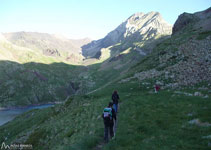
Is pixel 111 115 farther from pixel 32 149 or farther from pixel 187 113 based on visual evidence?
pixel 32 149

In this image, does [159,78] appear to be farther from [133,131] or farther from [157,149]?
[157,149]

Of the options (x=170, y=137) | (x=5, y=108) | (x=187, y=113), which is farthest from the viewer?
(x=5, y=108)

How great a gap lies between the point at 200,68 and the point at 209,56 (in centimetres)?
650

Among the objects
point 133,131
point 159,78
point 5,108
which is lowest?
point 5,108

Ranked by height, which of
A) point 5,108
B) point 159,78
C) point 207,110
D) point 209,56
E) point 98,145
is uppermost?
point 209,56

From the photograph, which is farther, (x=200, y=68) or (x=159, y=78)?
(x=159, y=78)

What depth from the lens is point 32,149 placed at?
3369 centimetres

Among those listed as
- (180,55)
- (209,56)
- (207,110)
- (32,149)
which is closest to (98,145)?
(207,110)

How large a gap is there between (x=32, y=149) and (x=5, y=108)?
596ft

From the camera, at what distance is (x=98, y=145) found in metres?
16.1

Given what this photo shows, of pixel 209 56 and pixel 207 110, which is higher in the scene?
pixel 209 56

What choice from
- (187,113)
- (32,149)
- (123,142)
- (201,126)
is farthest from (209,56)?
(32,149)

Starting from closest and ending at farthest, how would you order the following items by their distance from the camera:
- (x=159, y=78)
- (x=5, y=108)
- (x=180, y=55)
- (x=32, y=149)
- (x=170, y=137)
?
(x=170, y=137)
(x=32, y=149)
(x=159, y=78)
(x=180, y=55)
(x=5, y=108)

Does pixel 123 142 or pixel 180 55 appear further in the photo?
pixel 180 55
